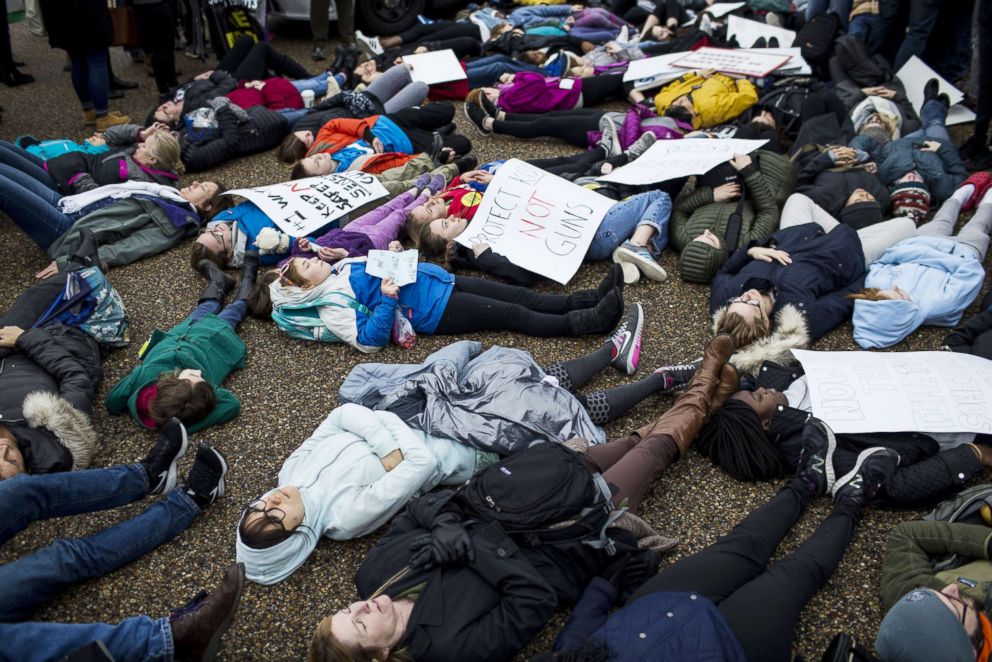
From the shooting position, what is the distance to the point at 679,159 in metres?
5.82

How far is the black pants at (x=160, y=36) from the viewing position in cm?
780

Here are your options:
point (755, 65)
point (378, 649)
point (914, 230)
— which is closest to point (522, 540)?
point (378, 649)

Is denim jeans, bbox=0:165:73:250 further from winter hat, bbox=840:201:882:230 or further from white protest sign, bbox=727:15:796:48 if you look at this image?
white protest sign, bbox=727:15:796:48

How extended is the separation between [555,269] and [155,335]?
2.66m

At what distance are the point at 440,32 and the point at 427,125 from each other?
2531 millimetres

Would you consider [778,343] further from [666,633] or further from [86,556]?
[86,556]

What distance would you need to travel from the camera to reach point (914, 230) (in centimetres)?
511

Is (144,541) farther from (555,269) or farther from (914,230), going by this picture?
(914,230)

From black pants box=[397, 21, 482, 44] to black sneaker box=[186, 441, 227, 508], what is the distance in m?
6.99

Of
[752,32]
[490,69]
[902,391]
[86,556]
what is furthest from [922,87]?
[86,556]

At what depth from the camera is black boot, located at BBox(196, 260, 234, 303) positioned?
5.16 meters

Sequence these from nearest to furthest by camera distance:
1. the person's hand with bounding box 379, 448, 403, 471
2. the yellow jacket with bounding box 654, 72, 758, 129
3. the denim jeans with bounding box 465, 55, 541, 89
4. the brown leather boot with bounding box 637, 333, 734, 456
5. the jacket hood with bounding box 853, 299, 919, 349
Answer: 1. the person's hand with bounding box 379, 448, 403, 471
2. the brown leather boot with bounding box 637, 333, 734, 456
3. the jacket hood with bounding box 853, 299, 919, 349
4. the yellow jacket with bounding box 654, 72, 758, 129
5. the denim jeans with bounding box 465, 55, 541, 89

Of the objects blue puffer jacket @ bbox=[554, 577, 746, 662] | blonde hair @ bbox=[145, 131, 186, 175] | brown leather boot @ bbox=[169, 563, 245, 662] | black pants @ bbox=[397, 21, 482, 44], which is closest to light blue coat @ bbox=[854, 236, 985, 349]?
blue puffer jacket @ bbox=[554, 577, 746, 662]

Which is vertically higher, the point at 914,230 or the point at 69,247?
the point at 914,230
